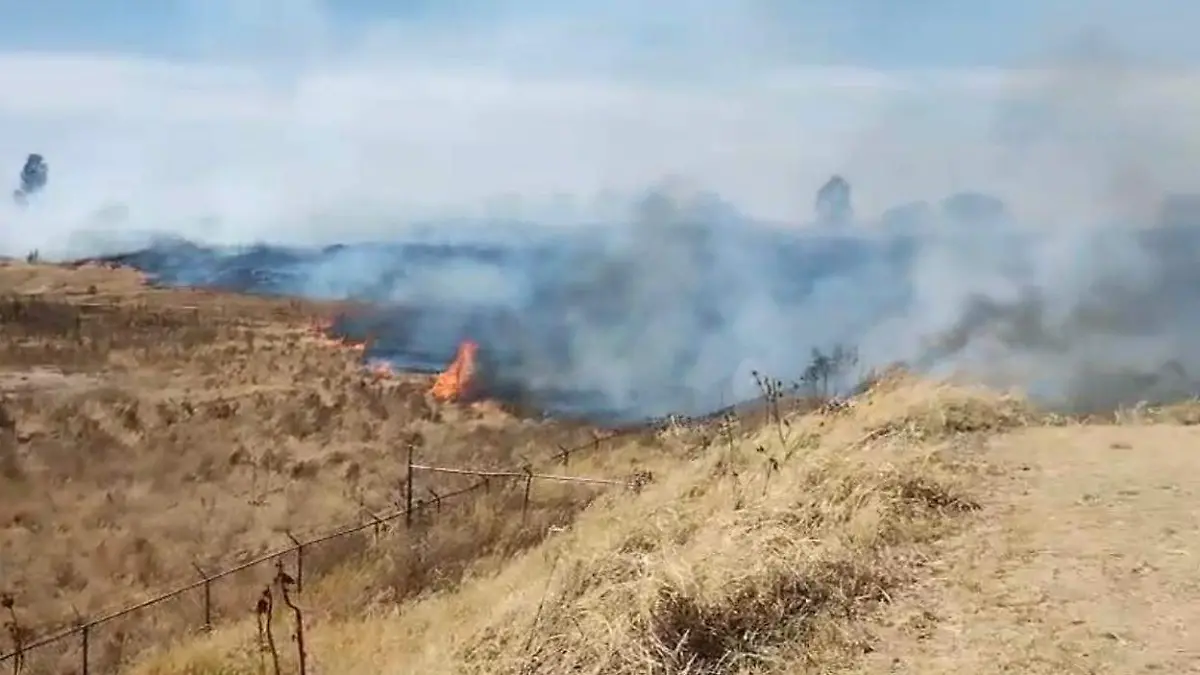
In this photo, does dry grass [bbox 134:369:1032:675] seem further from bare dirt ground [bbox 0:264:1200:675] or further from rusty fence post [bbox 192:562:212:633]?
rusty fence post [bbox 192:562:212:633]

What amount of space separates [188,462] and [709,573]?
45.6ft

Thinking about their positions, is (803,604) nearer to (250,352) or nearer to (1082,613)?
(1082,613)

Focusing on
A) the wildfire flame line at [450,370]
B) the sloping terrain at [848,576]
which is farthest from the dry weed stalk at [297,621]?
the wildfire flame line at [450,370]

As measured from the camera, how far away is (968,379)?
14.2m

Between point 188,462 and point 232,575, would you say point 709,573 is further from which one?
point 188,462

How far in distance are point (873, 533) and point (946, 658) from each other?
1.56 metres

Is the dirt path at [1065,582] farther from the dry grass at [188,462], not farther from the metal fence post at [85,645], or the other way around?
the metal fence post at [85,645]

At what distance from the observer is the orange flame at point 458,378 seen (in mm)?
24781

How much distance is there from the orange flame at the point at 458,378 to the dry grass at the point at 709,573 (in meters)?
13.1

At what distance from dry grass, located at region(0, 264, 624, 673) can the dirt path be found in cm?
498

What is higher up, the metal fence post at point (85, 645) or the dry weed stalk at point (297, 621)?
the dry weed stalk at point (297, 621)

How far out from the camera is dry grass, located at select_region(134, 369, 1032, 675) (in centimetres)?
630

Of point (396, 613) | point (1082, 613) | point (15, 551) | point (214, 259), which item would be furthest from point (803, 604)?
point (214, 259)

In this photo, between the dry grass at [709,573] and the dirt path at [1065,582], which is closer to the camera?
the dirt path at [1065,582]
